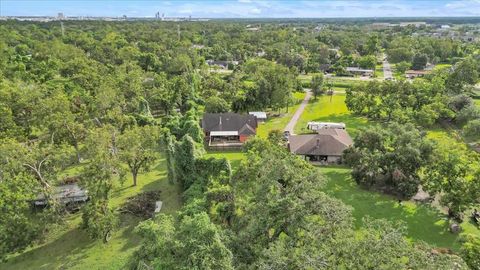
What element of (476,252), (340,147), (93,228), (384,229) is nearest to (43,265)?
(93,228)

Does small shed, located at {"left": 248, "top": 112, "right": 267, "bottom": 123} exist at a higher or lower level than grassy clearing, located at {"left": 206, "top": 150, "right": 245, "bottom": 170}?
higher

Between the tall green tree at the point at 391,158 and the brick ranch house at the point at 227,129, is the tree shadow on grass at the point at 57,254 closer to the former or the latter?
the brick ranch house at the point at 227,129

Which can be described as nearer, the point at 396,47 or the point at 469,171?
the point at 469,171

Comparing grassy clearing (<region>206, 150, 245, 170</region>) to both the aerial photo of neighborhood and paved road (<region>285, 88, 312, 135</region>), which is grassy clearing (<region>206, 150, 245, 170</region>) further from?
paved road (<region>285, 88, 312, 135</region>)

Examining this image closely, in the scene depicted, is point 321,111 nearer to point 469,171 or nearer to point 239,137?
point 239,137

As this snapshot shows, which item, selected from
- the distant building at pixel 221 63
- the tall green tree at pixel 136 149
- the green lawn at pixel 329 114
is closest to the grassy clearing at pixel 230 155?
the tall green tree at pixel 136 149

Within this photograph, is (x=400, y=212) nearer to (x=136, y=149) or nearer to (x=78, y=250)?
(x=136, y=149)

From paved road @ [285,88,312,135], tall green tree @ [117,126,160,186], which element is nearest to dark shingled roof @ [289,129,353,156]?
paved road @ [285,88,312,135]

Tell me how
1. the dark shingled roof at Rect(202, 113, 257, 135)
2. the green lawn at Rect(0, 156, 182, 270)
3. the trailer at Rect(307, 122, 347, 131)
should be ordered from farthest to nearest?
1. the trailer at Rect(307, 122, 347, 131)
2. the dark shingled roof at Rect(202, 113, 257, 135)
3. the green lawn at Rect(0, 156, 182, 270)

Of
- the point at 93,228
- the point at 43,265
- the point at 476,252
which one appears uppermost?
the point at 476,252
